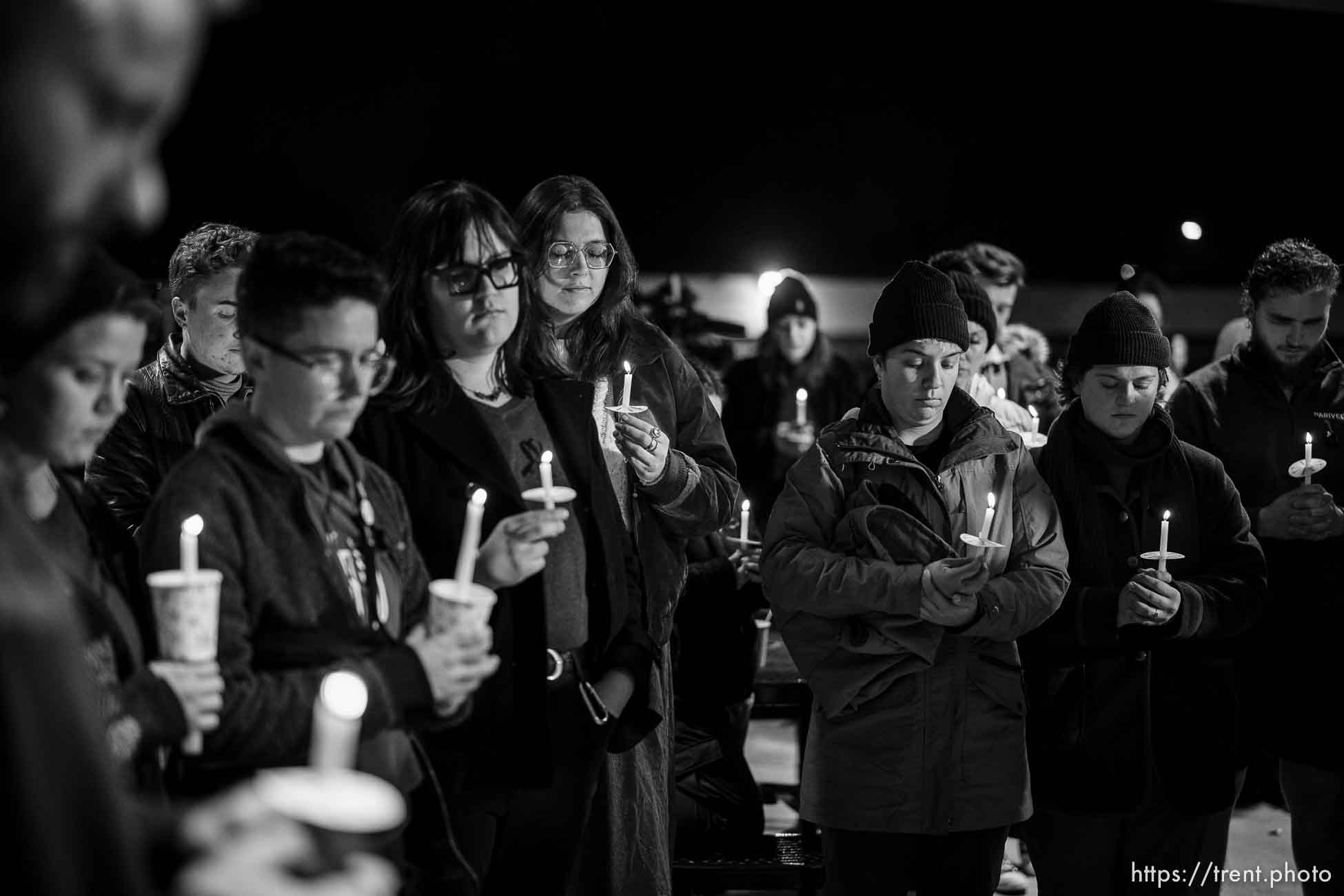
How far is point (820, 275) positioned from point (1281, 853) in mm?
4693

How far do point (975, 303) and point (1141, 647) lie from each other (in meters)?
1.18

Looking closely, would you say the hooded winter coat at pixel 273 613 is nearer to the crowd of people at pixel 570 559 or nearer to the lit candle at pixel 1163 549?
the crowd of people at pixel 570 559

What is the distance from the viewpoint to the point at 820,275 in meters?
8.00

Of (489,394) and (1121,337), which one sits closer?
(489,394)

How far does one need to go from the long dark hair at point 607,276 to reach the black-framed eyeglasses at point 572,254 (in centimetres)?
2

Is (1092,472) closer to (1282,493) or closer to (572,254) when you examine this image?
(1282,493)

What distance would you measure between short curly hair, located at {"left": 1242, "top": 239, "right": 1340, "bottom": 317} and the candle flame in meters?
2.72

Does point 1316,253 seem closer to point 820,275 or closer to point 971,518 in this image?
point 971,518

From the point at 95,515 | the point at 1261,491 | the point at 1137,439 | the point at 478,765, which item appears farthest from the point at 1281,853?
the point at 95,515

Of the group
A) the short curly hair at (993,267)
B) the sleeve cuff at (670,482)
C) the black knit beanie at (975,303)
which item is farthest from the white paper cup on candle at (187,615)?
the short curly hair at (993,267)

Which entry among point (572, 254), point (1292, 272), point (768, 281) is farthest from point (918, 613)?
point (768, 281)

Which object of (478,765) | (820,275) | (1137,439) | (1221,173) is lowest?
(478,765)

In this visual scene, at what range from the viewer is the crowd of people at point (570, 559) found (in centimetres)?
104

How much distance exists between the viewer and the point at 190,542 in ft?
5.09
